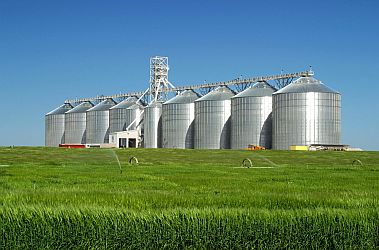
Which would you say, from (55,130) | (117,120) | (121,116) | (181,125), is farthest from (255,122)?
(55,130)

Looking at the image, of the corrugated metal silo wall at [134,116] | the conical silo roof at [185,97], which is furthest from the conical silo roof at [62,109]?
the conical silo roof at [185,97]

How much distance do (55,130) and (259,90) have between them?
3270 inches

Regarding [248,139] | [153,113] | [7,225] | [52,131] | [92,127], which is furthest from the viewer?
[52,131]

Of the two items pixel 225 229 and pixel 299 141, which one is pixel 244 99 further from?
pixel 225 229

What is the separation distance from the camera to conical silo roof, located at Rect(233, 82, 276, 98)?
125537 millimetres

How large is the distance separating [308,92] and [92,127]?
77.2 m

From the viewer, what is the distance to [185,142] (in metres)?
141

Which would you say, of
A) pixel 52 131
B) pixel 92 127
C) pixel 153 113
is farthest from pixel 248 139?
pixel 52 131

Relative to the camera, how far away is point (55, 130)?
182500 millimetres

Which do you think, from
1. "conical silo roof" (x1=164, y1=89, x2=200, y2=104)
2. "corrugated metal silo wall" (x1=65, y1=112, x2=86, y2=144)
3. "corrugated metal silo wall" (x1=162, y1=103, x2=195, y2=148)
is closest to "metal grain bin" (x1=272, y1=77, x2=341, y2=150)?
"corrugated metal silo wall" (x1=162, y1=103, x2=195, y2=148)

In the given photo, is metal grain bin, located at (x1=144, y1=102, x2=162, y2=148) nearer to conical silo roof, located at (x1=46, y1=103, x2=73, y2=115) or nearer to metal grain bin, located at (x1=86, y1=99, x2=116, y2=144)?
metal grain bin, located at (x1=86, y1=99, x2=116, y2=144)

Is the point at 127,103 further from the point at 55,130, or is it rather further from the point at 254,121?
the point at 254,121

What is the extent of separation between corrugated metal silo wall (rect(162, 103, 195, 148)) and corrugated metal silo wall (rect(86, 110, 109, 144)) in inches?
1225

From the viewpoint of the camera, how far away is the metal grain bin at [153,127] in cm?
15025
